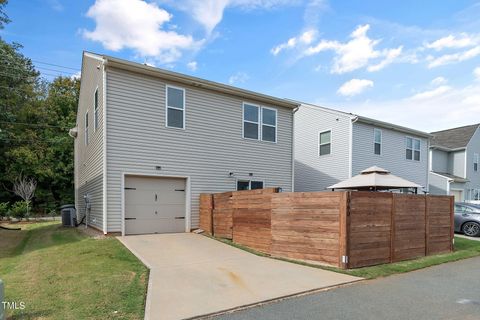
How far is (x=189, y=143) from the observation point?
40.3ft

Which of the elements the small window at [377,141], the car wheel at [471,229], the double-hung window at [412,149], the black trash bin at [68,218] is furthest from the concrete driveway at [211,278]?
the double-hung window at [412,149]

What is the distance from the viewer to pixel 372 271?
7.40 meters

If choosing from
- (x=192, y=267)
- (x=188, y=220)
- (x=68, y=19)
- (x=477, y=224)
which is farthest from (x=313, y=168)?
(x=68, y=19)

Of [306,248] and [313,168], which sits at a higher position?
[313,168]

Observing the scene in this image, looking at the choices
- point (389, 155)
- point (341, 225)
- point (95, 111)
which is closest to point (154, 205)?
point (95, 111)

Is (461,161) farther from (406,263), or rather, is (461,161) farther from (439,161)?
(406,263)

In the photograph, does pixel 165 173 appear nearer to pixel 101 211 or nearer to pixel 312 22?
pixel 101 211

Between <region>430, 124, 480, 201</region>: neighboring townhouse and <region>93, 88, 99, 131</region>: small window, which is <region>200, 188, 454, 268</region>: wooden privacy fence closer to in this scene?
<region>93, 88, 99, 131</region>: small window

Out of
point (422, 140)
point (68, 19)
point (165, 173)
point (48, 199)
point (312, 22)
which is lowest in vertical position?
point (48, 199)

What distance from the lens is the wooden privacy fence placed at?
25.1ft

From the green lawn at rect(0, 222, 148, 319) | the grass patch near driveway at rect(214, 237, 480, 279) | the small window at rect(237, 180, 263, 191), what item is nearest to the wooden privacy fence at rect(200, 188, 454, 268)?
the grass patch near driveway at rect(214, 237, 480, 279)

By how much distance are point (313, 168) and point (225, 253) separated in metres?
11.7

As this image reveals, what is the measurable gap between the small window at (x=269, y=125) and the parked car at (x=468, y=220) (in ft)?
30.1

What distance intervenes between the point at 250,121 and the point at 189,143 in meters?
2.97
